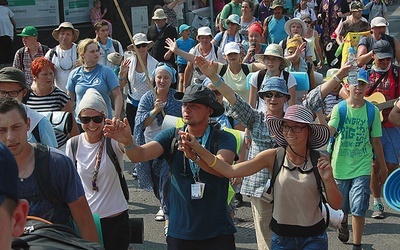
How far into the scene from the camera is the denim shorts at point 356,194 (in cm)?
745

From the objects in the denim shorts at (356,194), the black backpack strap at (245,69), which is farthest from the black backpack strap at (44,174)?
the black backpack strap at (245,69)

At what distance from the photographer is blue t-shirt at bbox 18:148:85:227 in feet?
14.3

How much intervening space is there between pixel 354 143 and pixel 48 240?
553 centimetres

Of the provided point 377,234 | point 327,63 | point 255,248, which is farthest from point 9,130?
point 327,63

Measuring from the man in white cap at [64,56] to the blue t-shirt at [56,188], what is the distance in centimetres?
A: 559

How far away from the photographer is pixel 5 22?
16609mm

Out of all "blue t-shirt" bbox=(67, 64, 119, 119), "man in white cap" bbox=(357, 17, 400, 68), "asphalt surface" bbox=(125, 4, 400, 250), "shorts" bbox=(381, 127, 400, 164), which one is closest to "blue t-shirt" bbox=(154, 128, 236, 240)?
"asphalt surface" bbox=(125, 4, 400, 250)

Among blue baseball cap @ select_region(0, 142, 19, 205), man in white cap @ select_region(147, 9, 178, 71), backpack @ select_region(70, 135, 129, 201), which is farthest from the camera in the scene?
man in white cap @ select_region(147, 9, 178, 71)

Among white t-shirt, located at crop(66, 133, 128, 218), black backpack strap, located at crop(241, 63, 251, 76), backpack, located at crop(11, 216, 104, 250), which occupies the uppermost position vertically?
backpack, located at crop(11, 216, 104, 250)

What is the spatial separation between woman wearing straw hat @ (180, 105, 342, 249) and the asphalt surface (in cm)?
221

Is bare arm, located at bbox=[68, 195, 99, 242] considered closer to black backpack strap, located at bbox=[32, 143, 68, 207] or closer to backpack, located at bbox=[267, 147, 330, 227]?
black backpack strap, located at bbox=[32, 143, 68, 207]

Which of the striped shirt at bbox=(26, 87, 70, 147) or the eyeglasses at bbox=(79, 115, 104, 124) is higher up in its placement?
the eyeglasses at bbox=(79, 115, 104, 124)

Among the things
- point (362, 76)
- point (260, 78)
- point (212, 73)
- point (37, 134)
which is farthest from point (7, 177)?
point (260, 78)

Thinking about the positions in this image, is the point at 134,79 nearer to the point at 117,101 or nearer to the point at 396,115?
the point at 117,101
